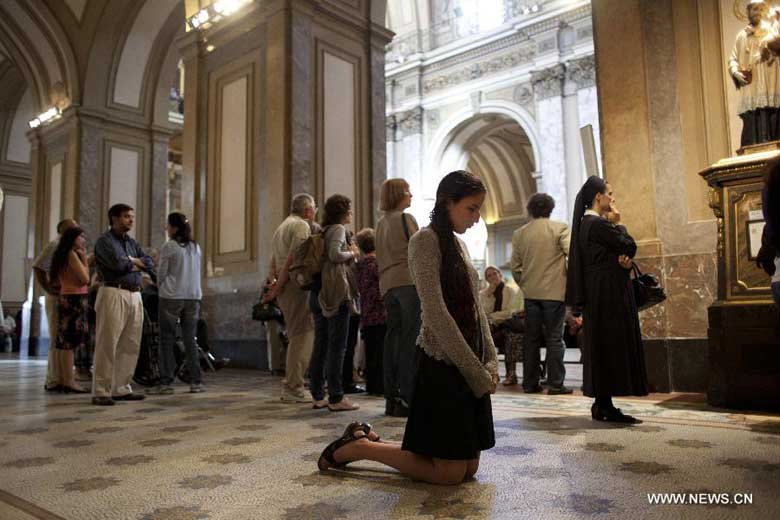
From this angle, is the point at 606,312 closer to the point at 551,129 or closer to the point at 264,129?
the point at 264,129

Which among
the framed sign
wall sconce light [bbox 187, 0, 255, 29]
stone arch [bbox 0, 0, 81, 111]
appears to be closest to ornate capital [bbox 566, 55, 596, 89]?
wall sconce light [bbox 187, 0, 255, 29]

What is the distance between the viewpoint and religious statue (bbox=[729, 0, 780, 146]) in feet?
14.0

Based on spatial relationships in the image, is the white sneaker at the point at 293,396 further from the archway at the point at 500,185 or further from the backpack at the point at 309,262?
the archway at the point at 500,185

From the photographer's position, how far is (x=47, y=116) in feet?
37.9

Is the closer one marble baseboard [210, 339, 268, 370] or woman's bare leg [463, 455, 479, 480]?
woman's bare leg [463, 455, 479, 480]

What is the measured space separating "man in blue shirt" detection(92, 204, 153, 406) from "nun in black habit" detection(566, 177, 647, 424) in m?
3.27

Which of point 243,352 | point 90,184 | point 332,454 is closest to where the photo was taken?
point 332,454

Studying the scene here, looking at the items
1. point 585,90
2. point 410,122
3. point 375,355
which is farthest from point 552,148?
point 375,355

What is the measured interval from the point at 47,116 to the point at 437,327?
11.9m

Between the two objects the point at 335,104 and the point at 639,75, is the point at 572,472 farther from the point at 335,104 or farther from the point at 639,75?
the point at 335,104

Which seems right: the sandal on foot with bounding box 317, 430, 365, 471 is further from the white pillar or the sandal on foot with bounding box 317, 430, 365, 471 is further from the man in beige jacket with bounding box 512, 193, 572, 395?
the white pillar

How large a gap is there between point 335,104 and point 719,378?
5662 millimetres

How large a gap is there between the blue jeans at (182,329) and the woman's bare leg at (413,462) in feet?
10.6

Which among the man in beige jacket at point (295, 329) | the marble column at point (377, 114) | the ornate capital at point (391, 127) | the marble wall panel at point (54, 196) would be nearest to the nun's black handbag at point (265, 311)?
the man in beige jacket at point (295, 329)
